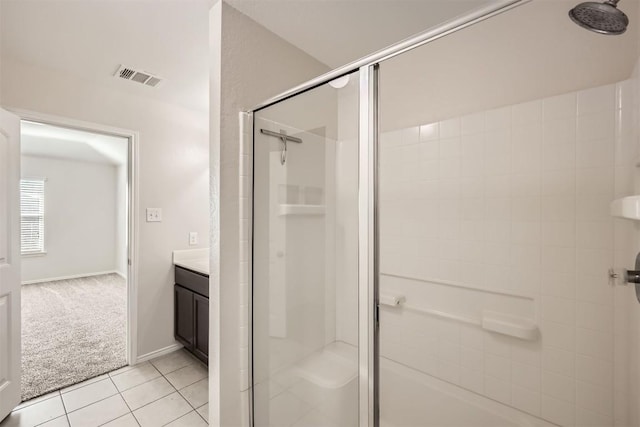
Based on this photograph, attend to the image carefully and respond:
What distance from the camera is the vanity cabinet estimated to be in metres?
2.26

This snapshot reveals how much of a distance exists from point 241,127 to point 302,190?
20.0 inches

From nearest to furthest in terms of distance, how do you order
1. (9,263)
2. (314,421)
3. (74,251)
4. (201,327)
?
1. (314,421)
2. (9,263)
3. (201,327)
4. (74,251)

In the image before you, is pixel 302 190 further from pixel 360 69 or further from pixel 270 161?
pixel 360 69

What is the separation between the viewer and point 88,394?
2.06 m

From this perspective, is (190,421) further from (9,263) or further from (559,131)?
(559,131)

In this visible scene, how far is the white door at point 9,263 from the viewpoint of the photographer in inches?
70.1

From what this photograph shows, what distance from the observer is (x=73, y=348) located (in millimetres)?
2723

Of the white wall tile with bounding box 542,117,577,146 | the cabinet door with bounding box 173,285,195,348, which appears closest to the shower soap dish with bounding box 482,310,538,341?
the white wall tile with bounding box 542,117,577,146

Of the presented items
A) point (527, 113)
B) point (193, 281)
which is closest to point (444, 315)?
point (527, 113)

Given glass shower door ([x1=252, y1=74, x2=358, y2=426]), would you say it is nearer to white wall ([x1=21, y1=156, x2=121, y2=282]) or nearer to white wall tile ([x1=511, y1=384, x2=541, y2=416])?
white wall tile ([x1=511, y1=384, x2=541, y2=416])

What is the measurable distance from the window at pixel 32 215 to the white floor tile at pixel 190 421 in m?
5.26

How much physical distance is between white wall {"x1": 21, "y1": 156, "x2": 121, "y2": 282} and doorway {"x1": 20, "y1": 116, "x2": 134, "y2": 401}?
0.01 meters

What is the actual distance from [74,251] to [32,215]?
2.94ft

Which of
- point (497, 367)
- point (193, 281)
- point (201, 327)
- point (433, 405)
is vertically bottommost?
point (433, 405)
